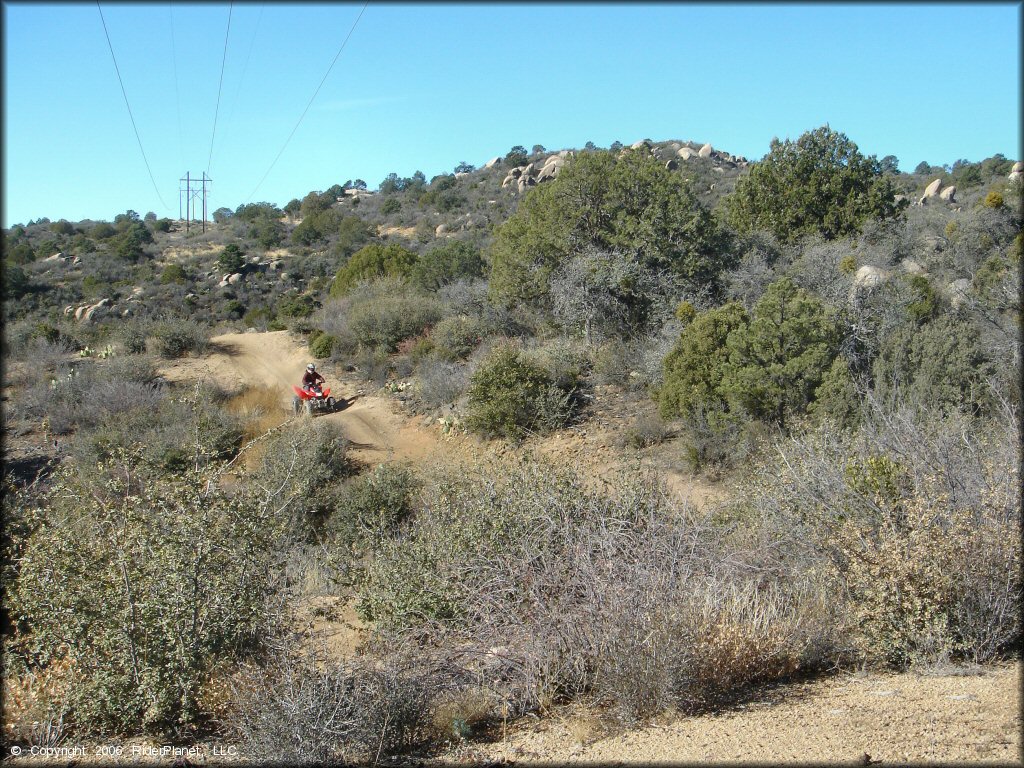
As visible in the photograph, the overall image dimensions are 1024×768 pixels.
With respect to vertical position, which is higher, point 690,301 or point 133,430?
point 690,301

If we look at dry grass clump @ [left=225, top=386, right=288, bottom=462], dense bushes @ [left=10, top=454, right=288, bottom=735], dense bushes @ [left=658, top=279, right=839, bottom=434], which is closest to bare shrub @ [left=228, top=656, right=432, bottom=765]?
dense bushes @ [left=10, top=454, right=288, bottom=735]

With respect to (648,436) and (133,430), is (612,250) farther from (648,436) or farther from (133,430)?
(133,430)

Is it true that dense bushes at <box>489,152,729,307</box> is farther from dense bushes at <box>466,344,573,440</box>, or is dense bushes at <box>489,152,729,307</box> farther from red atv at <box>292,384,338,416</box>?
red atv at <box>292,384,338,416</box>

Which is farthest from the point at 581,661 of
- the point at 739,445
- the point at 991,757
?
the point at 739,445

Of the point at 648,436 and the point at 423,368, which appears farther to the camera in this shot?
the point at 423,368

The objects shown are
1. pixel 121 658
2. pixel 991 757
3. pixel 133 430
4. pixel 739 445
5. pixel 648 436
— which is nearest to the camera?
pixel 991 757

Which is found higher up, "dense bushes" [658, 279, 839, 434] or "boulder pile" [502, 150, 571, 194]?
"boulder pile" [502, 150, 571, 194]

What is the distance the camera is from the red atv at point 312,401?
65.0 feet

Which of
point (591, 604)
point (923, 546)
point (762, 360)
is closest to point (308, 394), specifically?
point (762, 360)

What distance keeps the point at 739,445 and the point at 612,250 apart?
9.68 m

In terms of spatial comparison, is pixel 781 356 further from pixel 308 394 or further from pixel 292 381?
pixel 292 381

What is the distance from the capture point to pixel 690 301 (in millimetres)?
20250

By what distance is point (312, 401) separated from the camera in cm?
1988

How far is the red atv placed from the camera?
19.8 meters
